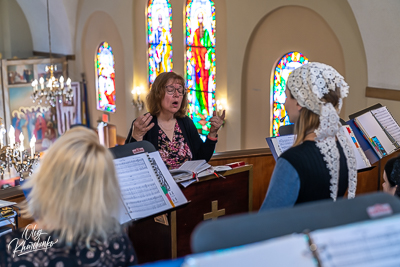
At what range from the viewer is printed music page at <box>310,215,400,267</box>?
1375 mm

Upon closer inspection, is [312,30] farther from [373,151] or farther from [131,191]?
[131,191]

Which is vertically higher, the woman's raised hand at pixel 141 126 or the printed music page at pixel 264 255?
the woman's raised hand at pixel 141 126

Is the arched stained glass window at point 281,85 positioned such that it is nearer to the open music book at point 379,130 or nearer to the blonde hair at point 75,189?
the open music book at point 379,130

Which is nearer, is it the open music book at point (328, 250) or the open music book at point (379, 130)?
the open music book at point (328, 250)

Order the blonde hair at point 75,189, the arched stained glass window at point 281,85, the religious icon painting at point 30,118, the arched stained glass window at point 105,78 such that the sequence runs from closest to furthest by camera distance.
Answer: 1. the blonde hair at point 75,189
2. the arched stained glass window at point 281,85
3. the religious icon painting at point 30,118
4. the arched stained glass window at point 105,78

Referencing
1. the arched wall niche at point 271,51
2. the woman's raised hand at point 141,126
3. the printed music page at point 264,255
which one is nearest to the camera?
the printed music page at point 264,255

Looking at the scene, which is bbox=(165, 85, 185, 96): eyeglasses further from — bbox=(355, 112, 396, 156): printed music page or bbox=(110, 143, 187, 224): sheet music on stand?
bbox=(355, 112, 396, 156): printed music page

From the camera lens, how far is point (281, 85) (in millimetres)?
9062

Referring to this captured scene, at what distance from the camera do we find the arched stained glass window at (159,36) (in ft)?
38.8

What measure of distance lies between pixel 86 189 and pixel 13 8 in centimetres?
1478

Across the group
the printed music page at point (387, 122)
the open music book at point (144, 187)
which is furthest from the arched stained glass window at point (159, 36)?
the open music book at point (144, 187)

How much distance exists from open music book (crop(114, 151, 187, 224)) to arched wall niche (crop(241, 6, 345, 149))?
525 cm

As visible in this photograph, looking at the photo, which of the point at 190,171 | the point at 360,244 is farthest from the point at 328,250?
the point at 190,171

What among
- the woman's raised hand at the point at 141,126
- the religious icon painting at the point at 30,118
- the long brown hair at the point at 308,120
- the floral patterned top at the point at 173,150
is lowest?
the religious icon painting at the point at 30,118
